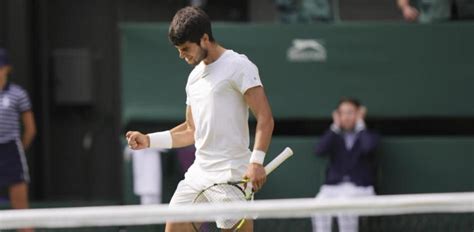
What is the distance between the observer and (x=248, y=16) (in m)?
11.2

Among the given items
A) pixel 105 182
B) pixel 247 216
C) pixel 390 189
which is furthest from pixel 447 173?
pixel 247 216

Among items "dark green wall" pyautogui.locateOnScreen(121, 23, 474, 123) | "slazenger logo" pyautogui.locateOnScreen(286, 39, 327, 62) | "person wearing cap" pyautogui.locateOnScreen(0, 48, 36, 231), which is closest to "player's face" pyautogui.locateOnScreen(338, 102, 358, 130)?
"dark green wall" pyautogui.locateOnScreen(121, 23, 474, 123)

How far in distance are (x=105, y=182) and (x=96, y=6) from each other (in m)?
1.72

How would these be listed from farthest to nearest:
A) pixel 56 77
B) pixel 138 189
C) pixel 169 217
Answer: pixel 56 77, pixel 138 189, pixel 169 217

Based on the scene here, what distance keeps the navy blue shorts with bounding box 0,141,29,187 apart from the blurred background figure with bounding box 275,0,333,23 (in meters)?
2.54

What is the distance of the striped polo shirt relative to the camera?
29.8ft

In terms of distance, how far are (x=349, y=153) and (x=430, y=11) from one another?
1.54 metres

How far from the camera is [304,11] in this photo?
391 inches

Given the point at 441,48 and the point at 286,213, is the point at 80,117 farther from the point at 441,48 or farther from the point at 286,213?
the point at 286,213

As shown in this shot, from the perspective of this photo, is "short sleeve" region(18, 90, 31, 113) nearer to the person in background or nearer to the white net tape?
the person in background

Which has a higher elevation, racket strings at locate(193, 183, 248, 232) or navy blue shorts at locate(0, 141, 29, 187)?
racket strings at locate(193, 183, 248, 232)

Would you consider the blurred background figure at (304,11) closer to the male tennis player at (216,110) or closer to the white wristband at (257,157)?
the male tennis player at (216,110)

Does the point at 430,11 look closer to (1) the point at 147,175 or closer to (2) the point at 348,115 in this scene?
(2) the point at 348,115

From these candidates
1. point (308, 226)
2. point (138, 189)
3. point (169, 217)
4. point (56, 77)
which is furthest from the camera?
point (56, 77)
